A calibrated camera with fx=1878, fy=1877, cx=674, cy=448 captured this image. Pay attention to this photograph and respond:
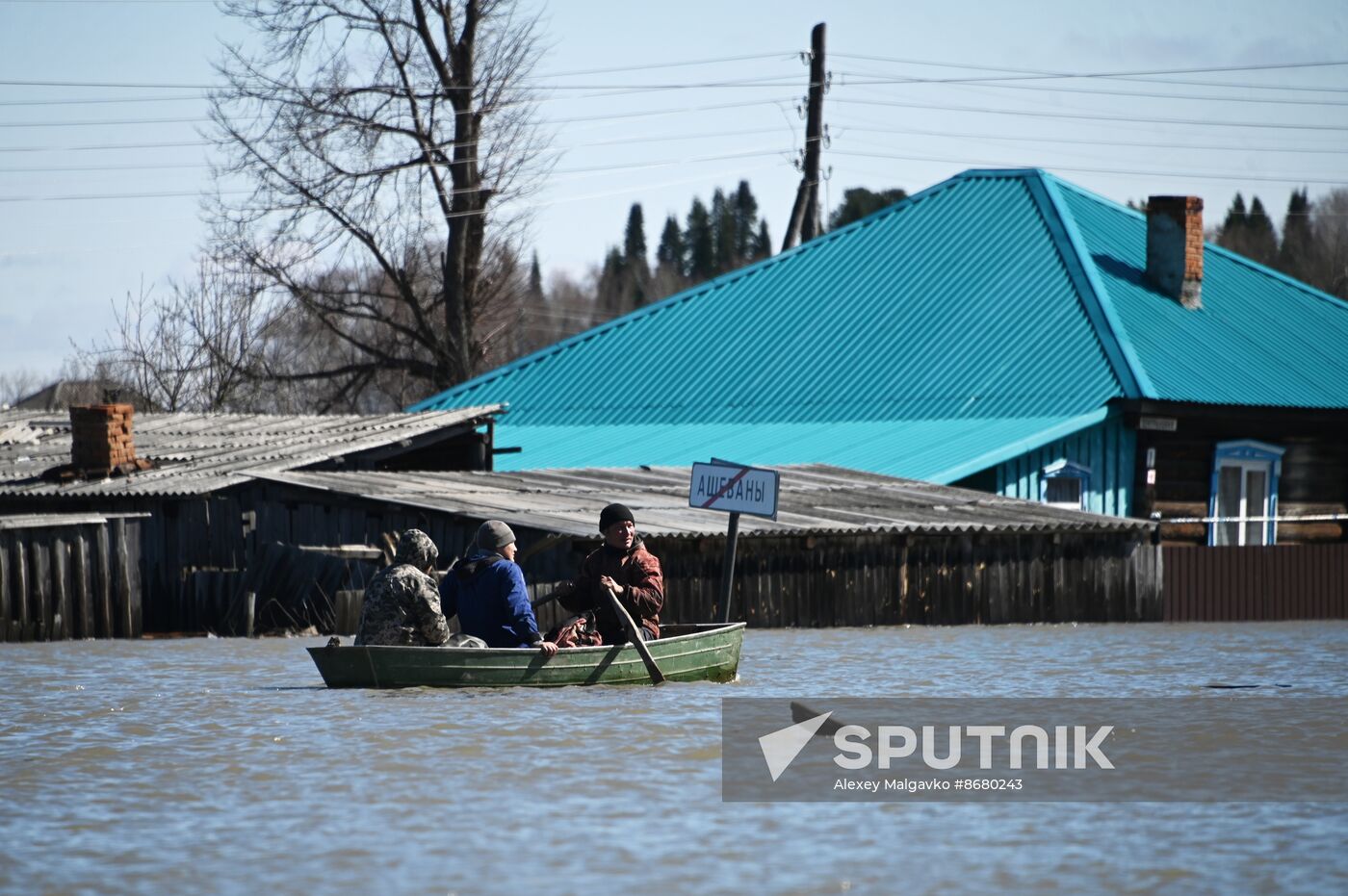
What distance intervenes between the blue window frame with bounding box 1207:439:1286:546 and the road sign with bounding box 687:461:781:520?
57.5 feet

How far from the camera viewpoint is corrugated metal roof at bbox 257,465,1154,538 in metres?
23.2

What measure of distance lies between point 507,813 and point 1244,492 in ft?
83.1

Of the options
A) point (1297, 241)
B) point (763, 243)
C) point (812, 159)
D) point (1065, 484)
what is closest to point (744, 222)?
point (763, 243)

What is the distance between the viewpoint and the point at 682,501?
1025 inches

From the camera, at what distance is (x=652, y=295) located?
476 ft

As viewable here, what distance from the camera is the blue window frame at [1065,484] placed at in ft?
101

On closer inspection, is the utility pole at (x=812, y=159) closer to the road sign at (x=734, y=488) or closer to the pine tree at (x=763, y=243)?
the road sign at (x=734, y=488)

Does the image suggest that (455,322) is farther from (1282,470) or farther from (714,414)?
(1282,470)

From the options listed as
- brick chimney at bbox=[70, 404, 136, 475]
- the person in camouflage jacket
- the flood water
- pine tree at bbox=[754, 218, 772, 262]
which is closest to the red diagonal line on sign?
the flood water

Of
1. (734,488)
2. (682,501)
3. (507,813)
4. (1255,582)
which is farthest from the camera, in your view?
(1255,582)

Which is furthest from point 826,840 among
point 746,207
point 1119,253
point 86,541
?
point 746,207

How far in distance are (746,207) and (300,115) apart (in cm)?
11469
